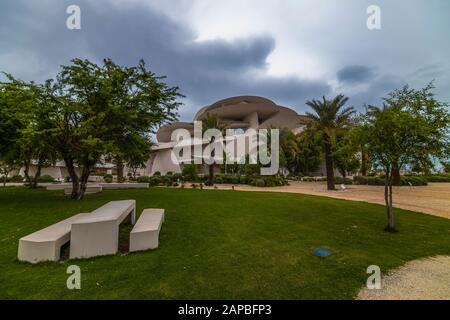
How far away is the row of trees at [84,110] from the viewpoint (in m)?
11.1

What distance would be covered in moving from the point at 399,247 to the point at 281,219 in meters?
3.62

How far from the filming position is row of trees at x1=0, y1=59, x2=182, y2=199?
1113 cm

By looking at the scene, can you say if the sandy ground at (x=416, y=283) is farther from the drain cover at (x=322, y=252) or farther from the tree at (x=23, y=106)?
the tree at (x=23, y=106)

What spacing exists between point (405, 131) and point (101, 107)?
13.0 m

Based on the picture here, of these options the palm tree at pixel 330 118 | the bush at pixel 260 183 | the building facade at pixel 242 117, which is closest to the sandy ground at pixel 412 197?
the palm tree at pixel 330 118

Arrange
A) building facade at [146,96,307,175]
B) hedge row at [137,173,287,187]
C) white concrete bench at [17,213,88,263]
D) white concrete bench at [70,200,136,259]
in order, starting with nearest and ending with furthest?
1. white concrete bench at [17,213,88,263]
2. white concrete bench at [70,200,136,259]
3. hedge row at [137,173,287,187]
4. building facade at [146,96,307,175]

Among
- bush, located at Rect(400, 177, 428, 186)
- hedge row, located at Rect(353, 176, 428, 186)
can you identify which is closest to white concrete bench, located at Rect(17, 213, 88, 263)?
hedge row, located at Rect(353, 176, 428, 186)

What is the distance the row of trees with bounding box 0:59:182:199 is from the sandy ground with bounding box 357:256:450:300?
11109mm

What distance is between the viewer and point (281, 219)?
8719mm

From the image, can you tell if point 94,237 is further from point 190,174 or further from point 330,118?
point 190,174

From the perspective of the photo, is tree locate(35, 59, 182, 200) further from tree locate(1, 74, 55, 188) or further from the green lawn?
the green lawn

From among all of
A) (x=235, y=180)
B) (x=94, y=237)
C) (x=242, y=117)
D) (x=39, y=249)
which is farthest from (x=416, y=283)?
(x=242, y=117)
